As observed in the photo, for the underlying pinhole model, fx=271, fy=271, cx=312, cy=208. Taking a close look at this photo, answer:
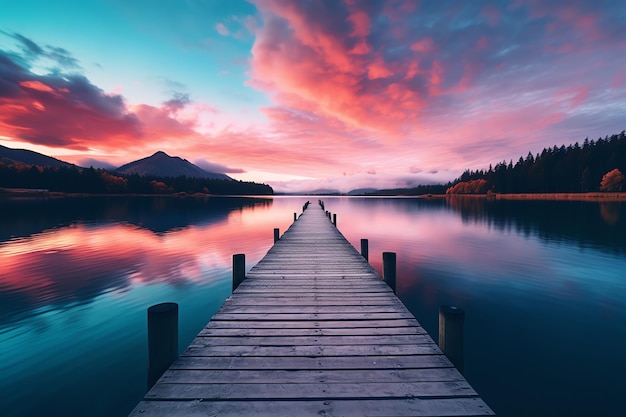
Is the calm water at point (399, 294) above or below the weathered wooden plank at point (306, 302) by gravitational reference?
below

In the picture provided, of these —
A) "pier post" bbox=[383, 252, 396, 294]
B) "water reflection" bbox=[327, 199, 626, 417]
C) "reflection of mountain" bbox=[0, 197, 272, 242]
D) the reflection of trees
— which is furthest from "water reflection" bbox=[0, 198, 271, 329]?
the reflection of trees

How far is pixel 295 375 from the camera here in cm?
371

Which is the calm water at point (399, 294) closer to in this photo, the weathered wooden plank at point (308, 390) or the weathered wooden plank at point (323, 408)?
the weathered wooden plank at point (308, 390)

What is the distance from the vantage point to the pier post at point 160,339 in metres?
3.76

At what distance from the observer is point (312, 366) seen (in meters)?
3.90

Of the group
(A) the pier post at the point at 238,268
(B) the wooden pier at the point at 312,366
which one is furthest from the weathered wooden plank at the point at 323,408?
(A) the pier post at the point at 238,268

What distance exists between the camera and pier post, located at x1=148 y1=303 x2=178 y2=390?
3.76 metres

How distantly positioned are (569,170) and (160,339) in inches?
4844

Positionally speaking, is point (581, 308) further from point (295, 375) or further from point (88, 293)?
point (88, 293)

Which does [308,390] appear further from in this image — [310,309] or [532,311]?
[532,311]

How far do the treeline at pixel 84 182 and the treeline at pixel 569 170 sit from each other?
149m

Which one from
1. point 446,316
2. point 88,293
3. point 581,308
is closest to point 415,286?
point 581,308

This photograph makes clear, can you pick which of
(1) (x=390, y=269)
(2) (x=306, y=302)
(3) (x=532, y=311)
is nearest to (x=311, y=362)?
(2) (x=306, y=302)

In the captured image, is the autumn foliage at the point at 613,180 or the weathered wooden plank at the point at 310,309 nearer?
the weathered wooden plank at the point at 310,309
